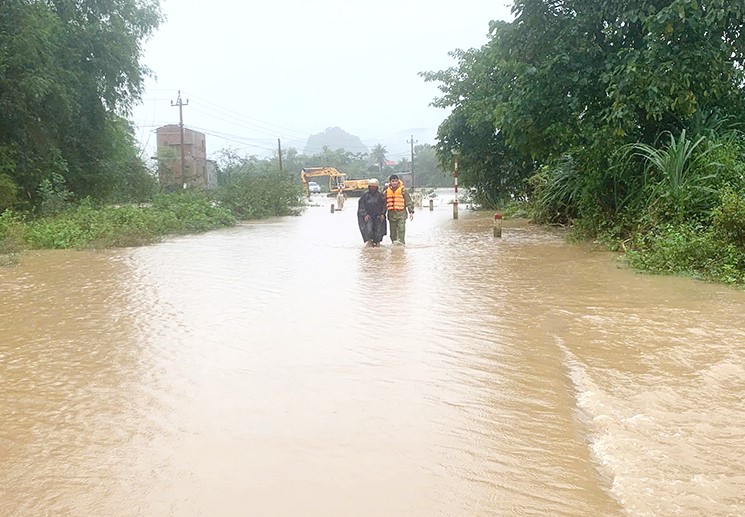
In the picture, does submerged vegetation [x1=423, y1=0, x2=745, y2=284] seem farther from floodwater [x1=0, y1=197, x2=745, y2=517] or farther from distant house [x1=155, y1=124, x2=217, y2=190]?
distant house [x1=155, y1=124, x2=217, y2=190]

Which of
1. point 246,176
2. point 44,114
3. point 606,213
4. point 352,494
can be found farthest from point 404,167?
point 352,494

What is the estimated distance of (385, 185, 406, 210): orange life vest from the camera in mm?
14406

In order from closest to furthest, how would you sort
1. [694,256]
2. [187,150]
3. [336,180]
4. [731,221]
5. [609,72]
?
[731,221]
[694,256]
[609,72]
[336,180]
[187,150]

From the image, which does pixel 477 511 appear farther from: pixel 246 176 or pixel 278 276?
pixel 246 176

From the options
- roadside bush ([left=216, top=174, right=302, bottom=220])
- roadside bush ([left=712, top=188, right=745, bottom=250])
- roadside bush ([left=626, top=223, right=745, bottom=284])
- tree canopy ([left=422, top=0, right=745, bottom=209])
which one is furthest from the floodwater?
roadside bush ([left=216, top=174, right=302, bottom=220])

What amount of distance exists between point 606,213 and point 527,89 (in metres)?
2.90

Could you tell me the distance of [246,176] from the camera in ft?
92.5

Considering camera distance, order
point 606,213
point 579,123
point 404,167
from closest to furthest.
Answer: point 579,123 → point 606,213 → point 404,167

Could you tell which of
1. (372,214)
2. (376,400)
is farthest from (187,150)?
(376,400)

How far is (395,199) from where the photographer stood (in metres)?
14.4

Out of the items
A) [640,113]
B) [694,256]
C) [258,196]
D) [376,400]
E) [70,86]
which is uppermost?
[70,86]

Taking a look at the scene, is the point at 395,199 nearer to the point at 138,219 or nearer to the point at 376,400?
the point at 138,219

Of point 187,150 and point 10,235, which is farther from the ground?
point 187,150

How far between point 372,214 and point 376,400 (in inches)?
391
